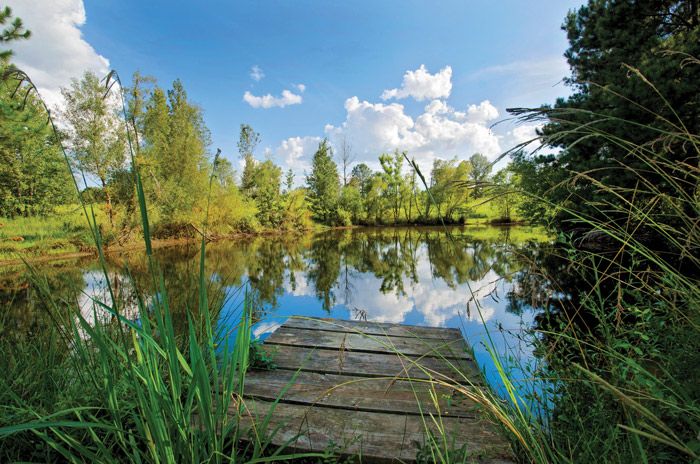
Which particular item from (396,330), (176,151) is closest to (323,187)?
(176,151)

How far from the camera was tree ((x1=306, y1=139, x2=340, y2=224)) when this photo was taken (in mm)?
28328

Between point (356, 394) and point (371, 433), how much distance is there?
0.34 meters

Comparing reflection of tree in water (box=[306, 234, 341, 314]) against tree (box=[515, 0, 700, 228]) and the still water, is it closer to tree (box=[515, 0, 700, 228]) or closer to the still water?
the still water

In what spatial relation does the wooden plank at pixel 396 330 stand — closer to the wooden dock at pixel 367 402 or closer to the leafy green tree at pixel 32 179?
the wooden dock at pixel 367 402

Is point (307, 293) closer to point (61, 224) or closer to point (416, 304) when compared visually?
point (416, 304)

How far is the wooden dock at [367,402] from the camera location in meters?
1.24

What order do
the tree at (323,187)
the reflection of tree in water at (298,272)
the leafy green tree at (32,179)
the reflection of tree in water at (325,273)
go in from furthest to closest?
1. the tree at (323,187)
2. the leafy green tree at (32,179)
3. the reflection of tree in water at (325,273)
4. the reflection of tree in water at (298,272)

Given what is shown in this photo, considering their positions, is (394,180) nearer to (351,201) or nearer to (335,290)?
(351,201)

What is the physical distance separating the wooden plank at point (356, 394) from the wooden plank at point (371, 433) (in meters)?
0.05

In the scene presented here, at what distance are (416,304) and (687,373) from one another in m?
4.25

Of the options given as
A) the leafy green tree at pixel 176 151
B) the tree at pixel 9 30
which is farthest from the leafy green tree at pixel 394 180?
the tree at pixel 9 30

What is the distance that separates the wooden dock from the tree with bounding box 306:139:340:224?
26.2m

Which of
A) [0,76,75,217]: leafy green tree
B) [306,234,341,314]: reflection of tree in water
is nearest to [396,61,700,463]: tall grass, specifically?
[306,234,341,314]: reflection of tree in water

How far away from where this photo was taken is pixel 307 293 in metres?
5.94
